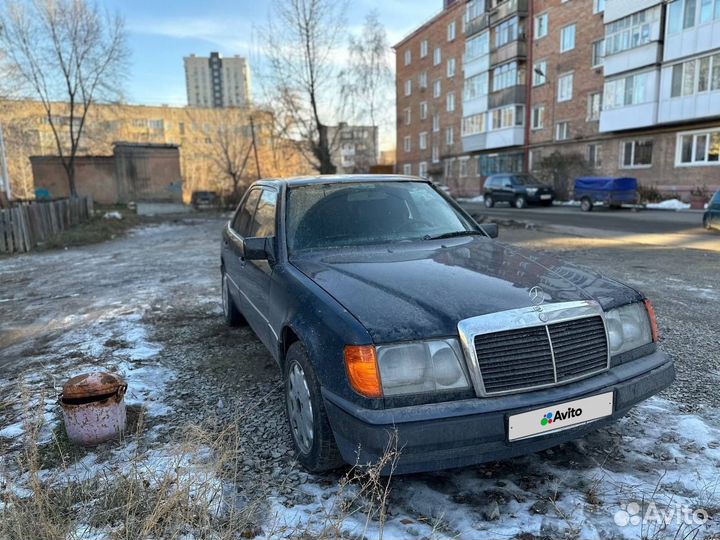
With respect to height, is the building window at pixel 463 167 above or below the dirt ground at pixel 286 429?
above

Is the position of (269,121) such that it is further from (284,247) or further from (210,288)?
(284,247)

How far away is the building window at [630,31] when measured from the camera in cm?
2461

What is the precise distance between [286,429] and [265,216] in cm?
172

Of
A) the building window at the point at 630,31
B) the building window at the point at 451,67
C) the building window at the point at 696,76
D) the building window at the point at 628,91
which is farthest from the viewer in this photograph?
the building window at the point at 451,67

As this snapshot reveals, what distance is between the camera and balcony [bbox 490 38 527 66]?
3466 centimetres

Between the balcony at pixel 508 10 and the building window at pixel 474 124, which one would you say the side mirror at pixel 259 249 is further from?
the building window at pixel 474 124

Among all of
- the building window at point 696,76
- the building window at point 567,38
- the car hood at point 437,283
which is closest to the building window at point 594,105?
the building window at point 567,38

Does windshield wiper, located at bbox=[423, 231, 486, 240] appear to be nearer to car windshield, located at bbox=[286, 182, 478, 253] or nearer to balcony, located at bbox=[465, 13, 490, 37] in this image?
car windshield, located at bbox=[286, 182, 478, 253]

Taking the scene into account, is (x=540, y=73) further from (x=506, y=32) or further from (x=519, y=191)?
(x=519, y=191)

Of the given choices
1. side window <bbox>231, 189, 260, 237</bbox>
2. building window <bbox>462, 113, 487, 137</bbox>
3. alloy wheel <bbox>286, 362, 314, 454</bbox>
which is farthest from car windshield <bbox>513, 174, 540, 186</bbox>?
alloy wheel <bbox>286, 362, 314, 454</bbox>

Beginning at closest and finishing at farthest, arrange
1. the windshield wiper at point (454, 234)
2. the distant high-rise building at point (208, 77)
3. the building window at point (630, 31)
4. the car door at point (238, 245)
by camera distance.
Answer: the windshield wiper at point (454, 234), the car door at point (238, 245), the building window at point (630, 31), the distant high-rise building at point (208, 77)

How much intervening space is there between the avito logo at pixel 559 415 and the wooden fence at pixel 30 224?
14269mm

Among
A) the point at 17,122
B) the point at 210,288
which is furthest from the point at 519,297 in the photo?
the point at 17,122

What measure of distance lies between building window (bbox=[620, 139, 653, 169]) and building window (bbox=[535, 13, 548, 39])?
427 inches
